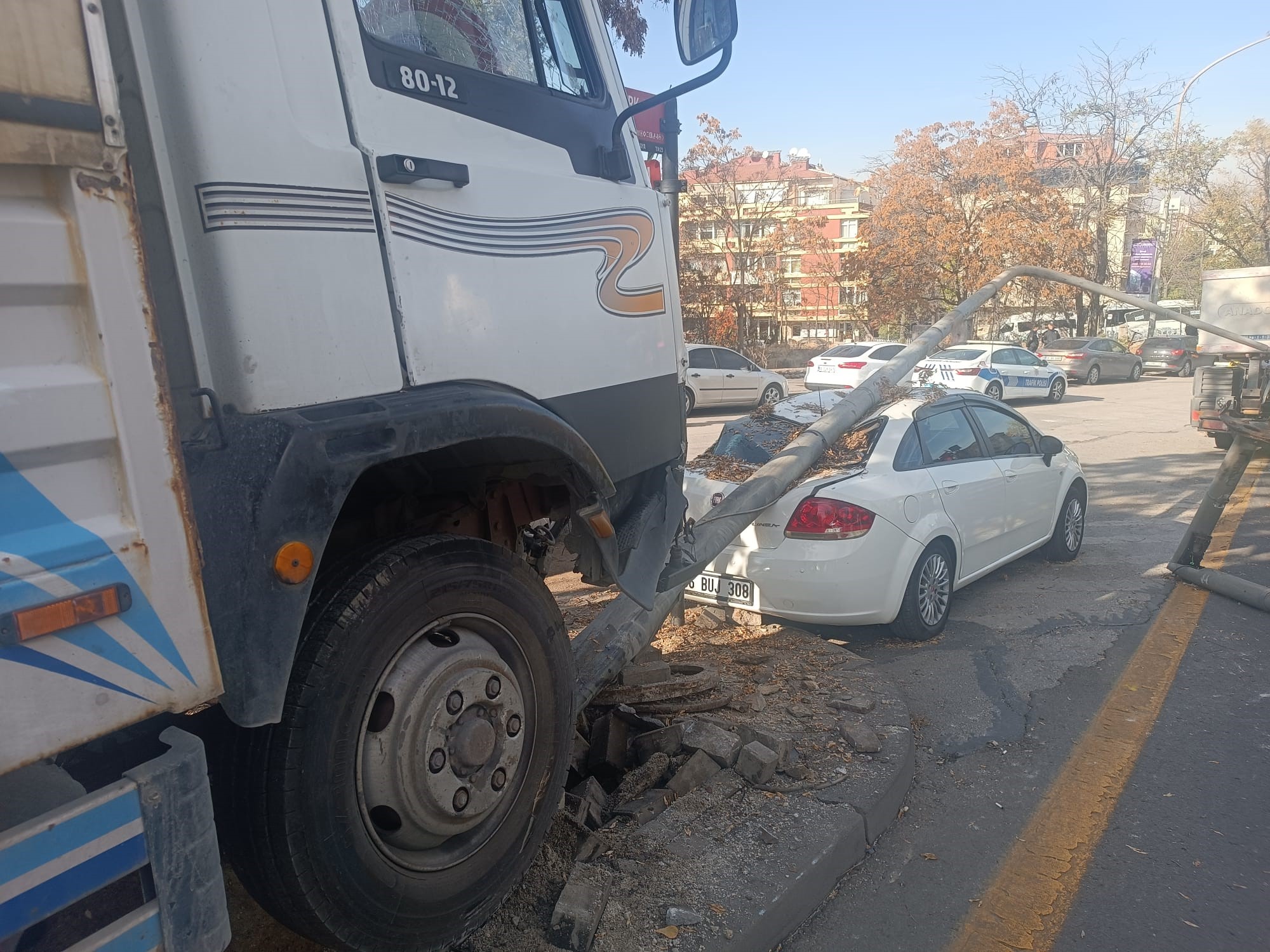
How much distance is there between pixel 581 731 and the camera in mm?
3877

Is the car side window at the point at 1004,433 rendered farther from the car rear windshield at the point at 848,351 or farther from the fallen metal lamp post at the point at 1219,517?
the car rear windshield at the point at 848,351

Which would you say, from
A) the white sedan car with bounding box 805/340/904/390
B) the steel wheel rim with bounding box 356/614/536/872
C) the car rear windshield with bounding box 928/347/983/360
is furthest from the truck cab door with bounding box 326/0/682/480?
the car rear windshield with bounding box 928/347/983/360

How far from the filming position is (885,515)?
205 inches

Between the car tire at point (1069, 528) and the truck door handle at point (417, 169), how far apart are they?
6.30 m

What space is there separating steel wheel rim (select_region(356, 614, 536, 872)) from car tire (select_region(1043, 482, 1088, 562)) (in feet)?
19.9

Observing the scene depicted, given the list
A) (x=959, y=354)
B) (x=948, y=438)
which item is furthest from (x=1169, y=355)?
(x=948, y=438)

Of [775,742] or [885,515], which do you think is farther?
[885,515]

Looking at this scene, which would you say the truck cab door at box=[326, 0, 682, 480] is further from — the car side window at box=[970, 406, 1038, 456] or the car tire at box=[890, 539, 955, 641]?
the car side window at box=[970, 406, 1038, 456]

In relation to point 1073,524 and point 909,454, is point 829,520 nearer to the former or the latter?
point 909,454

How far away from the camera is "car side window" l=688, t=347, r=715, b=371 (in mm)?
19312

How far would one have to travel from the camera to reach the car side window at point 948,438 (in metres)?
5.92

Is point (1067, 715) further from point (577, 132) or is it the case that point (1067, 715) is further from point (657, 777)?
point (577, 132)

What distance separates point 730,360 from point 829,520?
49.2 feet

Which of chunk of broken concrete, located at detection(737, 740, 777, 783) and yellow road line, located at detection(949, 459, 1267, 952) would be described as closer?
yellow road line, located at detection(949, 459, 1267, 952)
